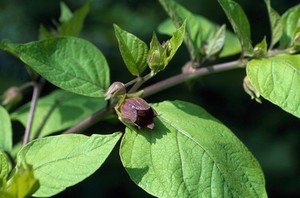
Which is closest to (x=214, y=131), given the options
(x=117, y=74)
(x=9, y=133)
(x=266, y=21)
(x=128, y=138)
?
(x=128, y=138)

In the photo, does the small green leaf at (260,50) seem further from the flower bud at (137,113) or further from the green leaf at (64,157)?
the green leaf at (64,157)

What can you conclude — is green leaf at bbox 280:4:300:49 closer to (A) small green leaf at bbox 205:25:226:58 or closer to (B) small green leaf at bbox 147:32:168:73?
(A) small green leaf at bbox 205:25:226:58

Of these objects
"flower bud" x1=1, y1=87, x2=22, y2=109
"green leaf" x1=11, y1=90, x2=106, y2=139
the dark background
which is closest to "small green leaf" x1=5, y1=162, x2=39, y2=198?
"green leaf" x1=11, y1=90, x2=106, y2=139

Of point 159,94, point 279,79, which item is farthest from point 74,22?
point 159,94

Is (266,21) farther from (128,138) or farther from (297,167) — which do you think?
(128,138)

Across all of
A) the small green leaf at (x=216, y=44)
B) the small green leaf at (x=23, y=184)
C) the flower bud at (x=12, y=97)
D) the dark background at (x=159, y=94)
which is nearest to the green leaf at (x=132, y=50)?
the small green leaf at (x=216, y=44)

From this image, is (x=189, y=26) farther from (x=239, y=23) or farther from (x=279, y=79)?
(x=279, y=79)
